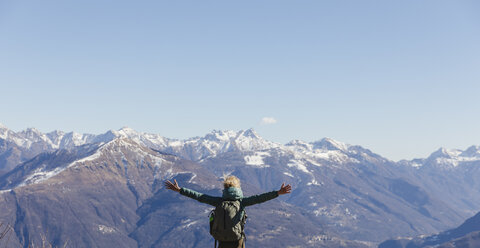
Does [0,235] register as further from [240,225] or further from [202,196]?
[240,225]

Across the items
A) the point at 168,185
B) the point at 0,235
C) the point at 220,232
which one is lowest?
the point at 0,235

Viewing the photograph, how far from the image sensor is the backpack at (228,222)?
1464 centimetres

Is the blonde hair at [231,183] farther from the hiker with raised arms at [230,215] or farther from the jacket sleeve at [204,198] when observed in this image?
the jacket sleeve at [204,198]

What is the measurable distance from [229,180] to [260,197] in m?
1.24

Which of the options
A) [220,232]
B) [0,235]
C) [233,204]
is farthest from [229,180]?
[0,235]

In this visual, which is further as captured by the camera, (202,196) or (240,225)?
(202,196)

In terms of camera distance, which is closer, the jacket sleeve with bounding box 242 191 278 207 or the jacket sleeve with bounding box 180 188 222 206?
the jacket sleeve with bounding box 242 191 278 207

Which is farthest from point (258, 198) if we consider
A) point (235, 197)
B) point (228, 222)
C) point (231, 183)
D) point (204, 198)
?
point (204, 198)

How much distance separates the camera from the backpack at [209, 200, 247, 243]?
1464cm

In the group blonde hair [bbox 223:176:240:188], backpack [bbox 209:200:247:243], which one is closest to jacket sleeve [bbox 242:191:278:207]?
backpack [bbox 209:200:247:243]

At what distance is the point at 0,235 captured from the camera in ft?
48.9

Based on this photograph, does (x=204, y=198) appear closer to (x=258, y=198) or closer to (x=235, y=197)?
(x=235, y=197)

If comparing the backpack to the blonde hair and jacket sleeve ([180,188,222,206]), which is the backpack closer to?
jacket sleeve ([180,188,222,206])

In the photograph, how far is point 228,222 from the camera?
14.8m
